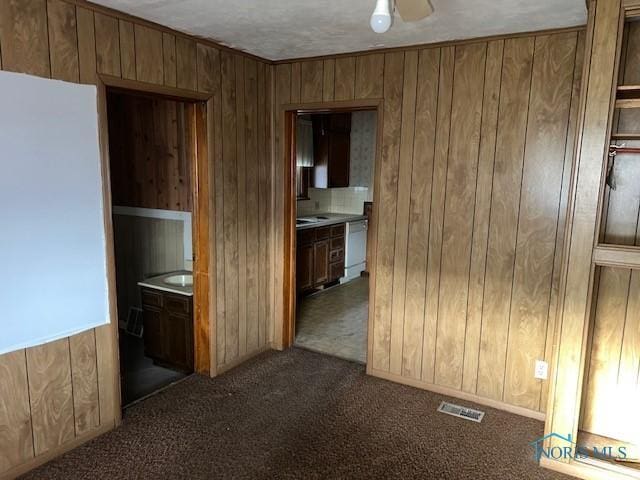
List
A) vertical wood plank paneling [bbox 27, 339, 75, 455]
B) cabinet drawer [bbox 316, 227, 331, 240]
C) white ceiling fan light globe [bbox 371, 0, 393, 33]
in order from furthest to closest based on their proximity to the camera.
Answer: cabinet drawer [bbox 316, 227, 331, 240] < vertical wood plank paneling [bbox 27, 339, 75, 455] < white ceiling fan light globe [bbox 371, 0, 393, 33]

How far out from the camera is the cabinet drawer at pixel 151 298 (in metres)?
3.67

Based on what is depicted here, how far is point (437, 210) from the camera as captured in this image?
10.5 feet

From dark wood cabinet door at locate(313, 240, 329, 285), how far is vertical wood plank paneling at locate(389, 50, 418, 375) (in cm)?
237

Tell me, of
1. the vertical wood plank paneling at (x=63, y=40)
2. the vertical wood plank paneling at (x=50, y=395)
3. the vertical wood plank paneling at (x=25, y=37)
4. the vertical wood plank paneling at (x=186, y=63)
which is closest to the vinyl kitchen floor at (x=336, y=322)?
the vertical wood plank paneling at (x=50, y=395)

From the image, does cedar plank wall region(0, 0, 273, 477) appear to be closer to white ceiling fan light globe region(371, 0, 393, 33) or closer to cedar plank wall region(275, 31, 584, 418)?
cedar plank wall region(275, 31, 584, 418)

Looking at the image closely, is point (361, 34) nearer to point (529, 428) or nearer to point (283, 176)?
point (283, 176)

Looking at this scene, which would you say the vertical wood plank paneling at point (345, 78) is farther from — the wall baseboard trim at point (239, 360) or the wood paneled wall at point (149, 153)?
the wall baseboard trim at point (239, 360)

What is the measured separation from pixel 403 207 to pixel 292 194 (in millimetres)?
1011

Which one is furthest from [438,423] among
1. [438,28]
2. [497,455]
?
[438,28]

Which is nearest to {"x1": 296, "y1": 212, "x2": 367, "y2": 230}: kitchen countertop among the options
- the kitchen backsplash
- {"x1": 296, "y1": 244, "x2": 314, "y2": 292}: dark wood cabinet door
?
the kitchen backsplash

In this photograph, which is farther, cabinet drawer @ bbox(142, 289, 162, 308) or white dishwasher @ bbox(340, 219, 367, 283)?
white dishwasher @ bbox(340, 219, 367, 283)

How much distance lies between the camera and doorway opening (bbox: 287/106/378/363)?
477 centimetres

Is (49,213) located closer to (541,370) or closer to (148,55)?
(148,55)

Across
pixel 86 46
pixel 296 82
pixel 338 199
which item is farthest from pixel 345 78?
pixel 338 199
